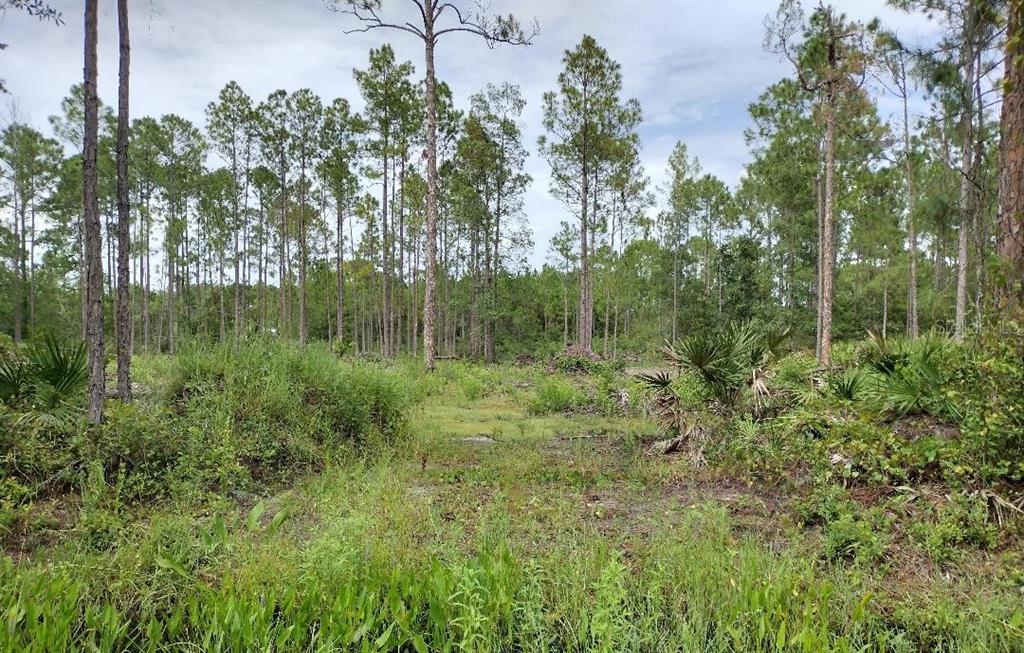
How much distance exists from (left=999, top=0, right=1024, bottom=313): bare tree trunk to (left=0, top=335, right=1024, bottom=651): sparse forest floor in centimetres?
173

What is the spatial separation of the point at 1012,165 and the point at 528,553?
5.77 m

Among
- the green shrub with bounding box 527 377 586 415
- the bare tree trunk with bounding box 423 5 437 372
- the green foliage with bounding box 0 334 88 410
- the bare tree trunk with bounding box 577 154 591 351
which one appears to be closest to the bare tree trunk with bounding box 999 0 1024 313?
the green shrub with bounding box 527 377 586 415

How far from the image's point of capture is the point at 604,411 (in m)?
10.3

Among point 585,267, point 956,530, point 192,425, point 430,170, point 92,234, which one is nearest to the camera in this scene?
point 956,530

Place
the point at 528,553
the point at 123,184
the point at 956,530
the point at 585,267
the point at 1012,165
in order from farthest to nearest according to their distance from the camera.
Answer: the point at 585,267, the point at 123,184, the point at 1012,165, the point at 956,530, the point at 528,553

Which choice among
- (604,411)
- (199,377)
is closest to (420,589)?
(199,377)

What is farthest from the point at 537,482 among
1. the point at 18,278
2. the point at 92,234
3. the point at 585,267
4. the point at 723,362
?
the point at 18,278

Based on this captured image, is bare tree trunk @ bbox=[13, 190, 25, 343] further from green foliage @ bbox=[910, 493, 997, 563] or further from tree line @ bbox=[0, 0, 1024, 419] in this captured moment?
green foliage @ bbox=[910, 493, 997, 563]

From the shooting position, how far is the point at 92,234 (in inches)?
191

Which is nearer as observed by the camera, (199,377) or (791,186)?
(199,377)

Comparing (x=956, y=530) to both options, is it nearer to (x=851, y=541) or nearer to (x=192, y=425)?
(x=851, y=541)

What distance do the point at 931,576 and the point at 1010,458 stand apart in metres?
1.49

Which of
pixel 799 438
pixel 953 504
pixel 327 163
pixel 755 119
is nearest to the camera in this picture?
pixel 953 504

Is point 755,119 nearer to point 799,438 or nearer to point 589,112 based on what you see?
point 589,112
